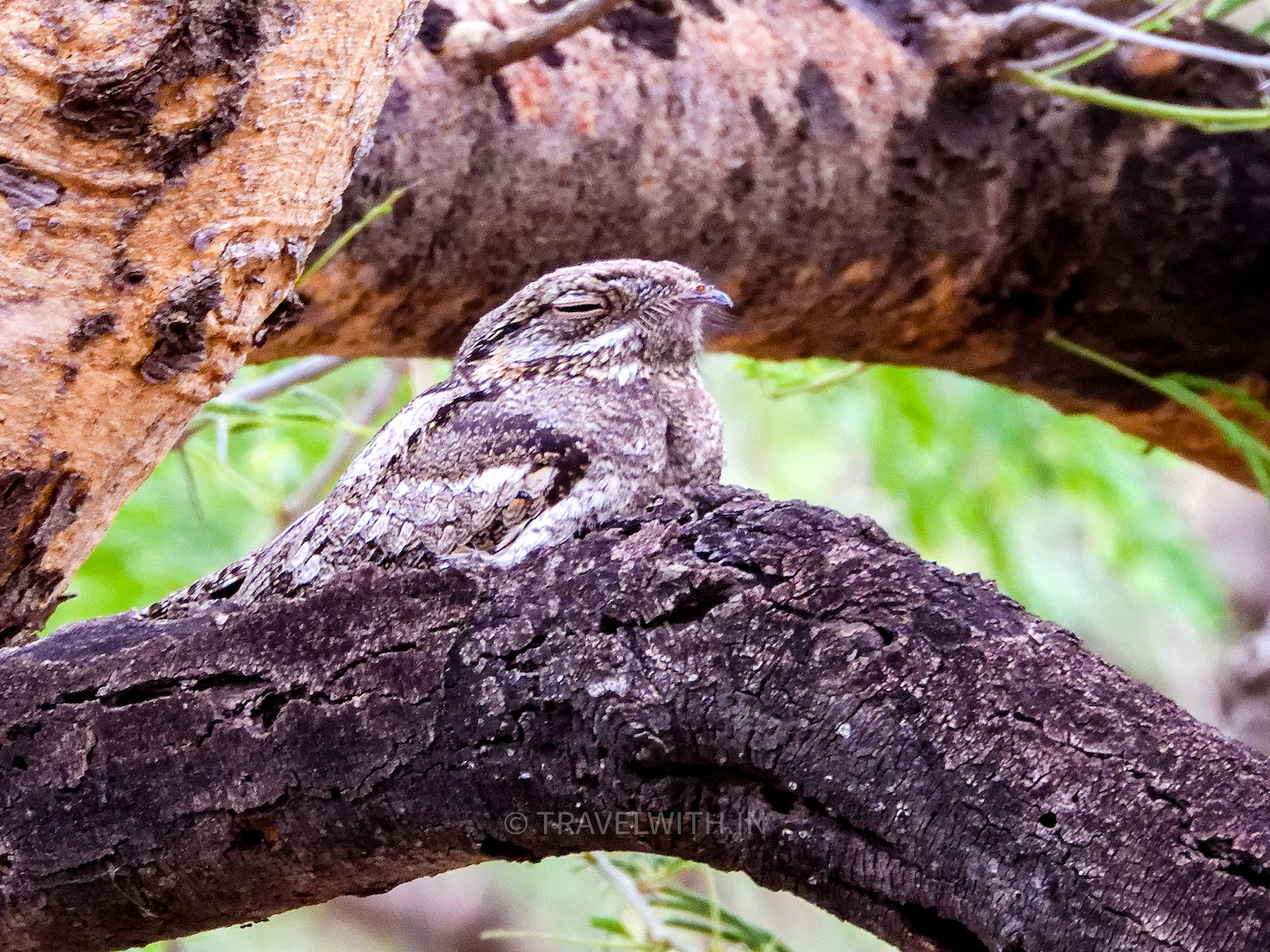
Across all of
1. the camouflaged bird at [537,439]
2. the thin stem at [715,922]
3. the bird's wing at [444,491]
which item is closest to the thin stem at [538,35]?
the camouflaged bird at [537,439]

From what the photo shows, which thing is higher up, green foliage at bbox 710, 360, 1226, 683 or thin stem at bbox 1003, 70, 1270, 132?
green foliage at bbox 710, 360, 1226, 683

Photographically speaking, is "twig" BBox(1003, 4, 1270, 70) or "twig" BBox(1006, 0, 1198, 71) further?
"twig" BBox(1006, 0, 1198, 71)

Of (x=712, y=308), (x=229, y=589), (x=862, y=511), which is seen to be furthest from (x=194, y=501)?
(x=862, y=511)

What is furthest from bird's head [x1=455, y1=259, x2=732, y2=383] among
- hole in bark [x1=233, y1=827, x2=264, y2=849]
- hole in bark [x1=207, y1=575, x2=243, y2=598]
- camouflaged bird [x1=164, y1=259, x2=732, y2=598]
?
hole in bark [x1=233, y1=827, x2=264, y2=849]

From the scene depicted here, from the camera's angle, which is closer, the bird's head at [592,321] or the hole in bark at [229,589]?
the hole in bark at [229,589]

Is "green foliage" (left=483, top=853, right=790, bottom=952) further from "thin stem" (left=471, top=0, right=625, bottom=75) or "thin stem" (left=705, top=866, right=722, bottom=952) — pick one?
"thin stem" (left=471, top=0, right=625, bottom=75)

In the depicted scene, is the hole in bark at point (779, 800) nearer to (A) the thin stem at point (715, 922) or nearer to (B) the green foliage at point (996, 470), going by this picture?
(A) the thin stem at point (715, 922)

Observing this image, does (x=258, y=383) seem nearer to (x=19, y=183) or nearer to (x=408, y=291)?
(x=408, y=291)
